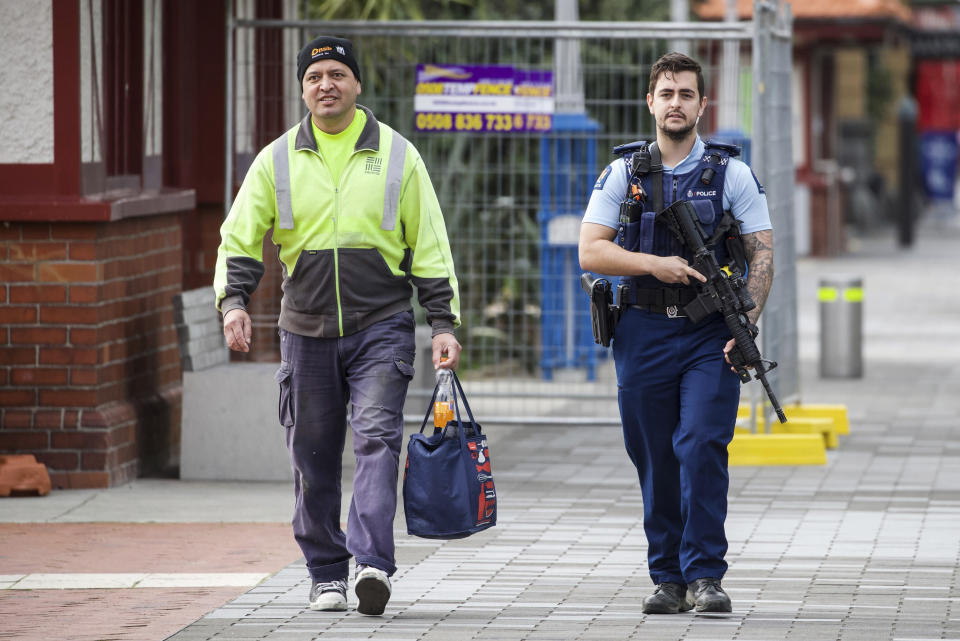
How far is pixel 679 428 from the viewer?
6441mm

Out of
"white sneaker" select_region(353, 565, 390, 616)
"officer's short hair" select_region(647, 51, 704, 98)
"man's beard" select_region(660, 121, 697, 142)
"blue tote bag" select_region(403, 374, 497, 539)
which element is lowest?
"white sneaker" select_region(353, 565, 390, 616)

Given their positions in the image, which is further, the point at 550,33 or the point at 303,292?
the point at 550,33

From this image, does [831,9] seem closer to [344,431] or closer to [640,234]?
[640,234]

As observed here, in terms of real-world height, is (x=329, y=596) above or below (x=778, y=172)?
below

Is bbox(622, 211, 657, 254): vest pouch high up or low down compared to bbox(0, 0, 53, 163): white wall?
down

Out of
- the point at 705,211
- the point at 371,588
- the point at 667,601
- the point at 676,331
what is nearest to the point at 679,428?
the point at 676,331

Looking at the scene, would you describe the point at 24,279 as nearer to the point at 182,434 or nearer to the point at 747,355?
the point at 182,434

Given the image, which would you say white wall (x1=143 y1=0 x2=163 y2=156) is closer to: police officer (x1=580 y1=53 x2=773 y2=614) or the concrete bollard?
police officer (x1=580 y1=53 x2=773 y2=614)

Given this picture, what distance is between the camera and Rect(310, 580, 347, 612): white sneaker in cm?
654

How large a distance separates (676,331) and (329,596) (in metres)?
1.48

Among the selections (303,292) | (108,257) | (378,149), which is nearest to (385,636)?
(303,292)

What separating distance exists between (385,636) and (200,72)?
5708 millimetres

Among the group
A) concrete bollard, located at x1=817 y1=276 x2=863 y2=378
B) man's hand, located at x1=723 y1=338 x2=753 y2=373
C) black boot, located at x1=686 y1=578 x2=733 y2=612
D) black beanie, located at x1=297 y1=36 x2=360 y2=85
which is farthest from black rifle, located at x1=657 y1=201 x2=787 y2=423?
concrete bollard, located at x1=817 y1=276 x2=863 y2=378

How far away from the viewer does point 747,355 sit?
6211mm
